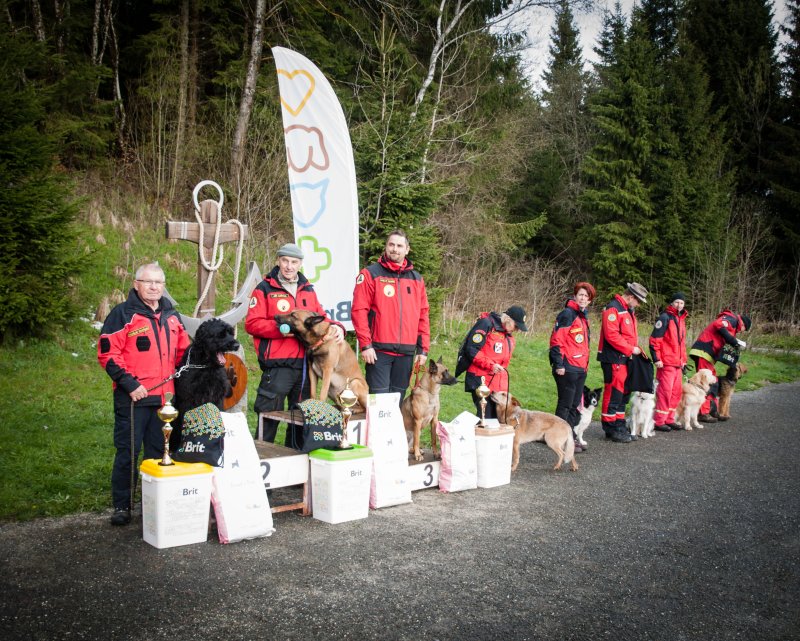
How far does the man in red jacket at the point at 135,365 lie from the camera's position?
4734 millimetres

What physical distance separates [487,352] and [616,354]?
2.70 meters

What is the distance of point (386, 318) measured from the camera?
6.29 metres

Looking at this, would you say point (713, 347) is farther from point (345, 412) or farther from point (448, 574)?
point (448, 574)

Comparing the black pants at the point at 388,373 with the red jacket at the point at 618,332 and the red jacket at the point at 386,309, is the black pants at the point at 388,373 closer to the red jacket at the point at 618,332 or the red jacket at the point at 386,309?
the red jacket at the point at 386,309

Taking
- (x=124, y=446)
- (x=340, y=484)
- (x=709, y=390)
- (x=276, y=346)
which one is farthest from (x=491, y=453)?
(x=709, y=390)

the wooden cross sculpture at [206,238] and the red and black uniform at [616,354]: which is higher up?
the wooden cross sculpture at [206,238]

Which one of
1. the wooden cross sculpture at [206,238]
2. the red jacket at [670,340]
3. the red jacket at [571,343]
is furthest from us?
the red jacket at [670,340]

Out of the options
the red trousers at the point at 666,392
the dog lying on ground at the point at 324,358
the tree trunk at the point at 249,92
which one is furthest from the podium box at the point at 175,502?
the tree trunk at the point at 249,92

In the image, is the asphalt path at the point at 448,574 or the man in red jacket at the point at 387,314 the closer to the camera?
the asphalt path at the point at 448,574

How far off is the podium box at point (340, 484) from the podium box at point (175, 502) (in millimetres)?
903

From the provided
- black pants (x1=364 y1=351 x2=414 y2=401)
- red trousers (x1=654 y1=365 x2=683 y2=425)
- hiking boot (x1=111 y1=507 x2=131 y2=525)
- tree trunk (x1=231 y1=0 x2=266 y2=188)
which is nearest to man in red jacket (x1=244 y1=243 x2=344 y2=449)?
black pants (x1=364 y1=351 x2=414 y2=401)

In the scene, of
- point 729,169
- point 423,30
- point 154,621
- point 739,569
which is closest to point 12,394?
point 154,621

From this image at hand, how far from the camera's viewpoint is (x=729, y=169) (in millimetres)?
33125

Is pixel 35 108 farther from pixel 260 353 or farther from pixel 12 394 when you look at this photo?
pixel 260 353
